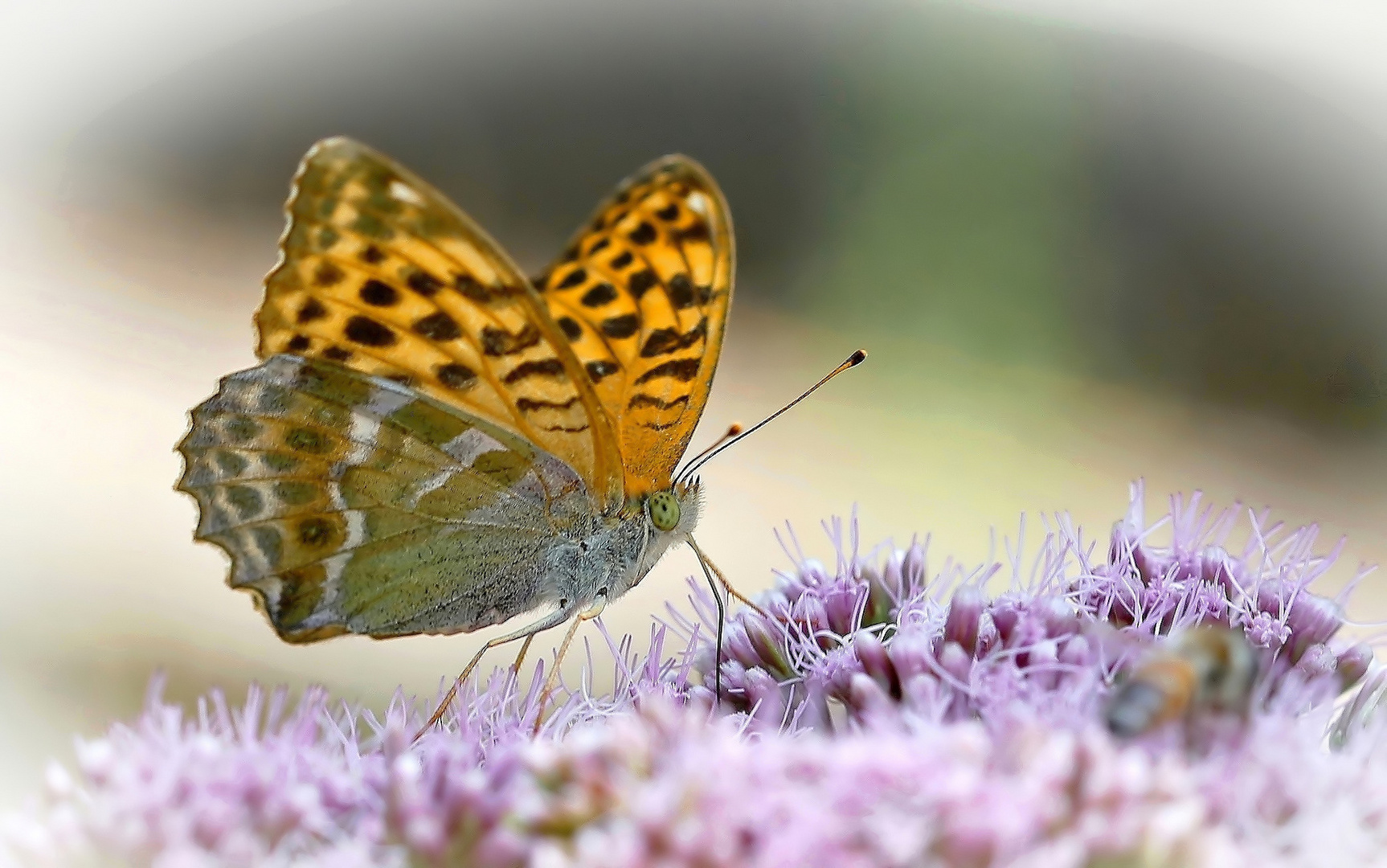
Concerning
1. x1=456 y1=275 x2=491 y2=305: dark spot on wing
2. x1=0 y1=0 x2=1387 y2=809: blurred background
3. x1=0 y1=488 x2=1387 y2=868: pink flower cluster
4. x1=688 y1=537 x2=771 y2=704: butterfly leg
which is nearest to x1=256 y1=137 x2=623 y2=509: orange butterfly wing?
x1=456 y1=275 x2=491 y2=305: dark spot on wing

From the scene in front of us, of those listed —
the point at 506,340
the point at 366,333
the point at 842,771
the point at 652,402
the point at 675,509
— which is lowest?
the point at 842,771

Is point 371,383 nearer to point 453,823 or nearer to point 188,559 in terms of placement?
point 453,823

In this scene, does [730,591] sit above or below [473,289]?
below

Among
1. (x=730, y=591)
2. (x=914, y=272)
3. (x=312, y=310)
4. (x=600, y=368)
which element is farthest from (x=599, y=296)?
(x=914, y=272)

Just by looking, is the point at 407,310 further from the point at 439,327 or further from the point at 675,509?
the point at 675,509

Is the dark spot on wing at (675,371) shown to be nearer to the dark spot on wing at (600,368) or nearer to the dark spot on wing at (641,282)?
the dark spot on wing at (600,368)

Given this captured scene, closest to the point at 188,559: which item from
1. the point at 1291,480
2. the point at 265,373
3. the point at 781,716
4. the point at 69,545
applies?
the point at 69,545
